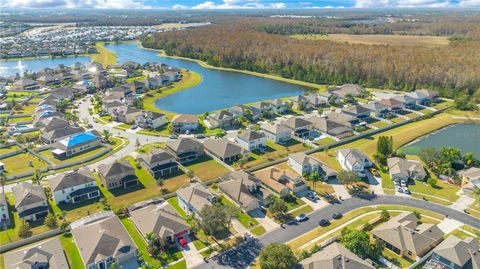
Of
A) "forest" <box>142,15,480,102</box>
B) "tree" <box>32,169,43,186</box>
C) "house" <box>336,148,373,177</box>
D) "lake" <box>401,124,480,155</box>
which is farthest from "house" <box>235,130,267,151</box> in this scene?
"forest" <box>142,15,480,102</box>

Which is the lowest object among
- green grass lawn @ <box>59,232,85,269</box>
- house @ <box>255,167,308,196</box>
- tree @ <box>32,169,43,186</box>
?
green grass lawn @ <box>59,232,85,269</box>

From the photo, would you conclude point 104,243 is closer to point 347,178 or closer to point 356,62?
point 347,178

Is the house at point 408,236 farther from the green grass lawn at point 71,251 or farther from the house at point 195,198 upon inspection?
the green grass lawn at point 71,251

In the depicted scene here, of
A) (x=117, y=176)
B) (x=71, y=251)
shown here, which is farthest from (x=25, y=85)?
(x=71, y=251)

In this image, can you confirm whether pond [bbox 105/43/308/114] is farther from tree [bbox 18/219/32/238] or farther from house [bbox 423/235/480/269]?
house [bbox 423/235/480/269]

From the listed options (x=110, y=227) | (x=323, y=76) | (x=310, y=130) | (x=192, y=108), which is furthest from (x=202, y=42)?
(x=110, y=227)

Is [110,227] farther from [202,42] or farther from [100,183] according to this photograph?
[202,42]
